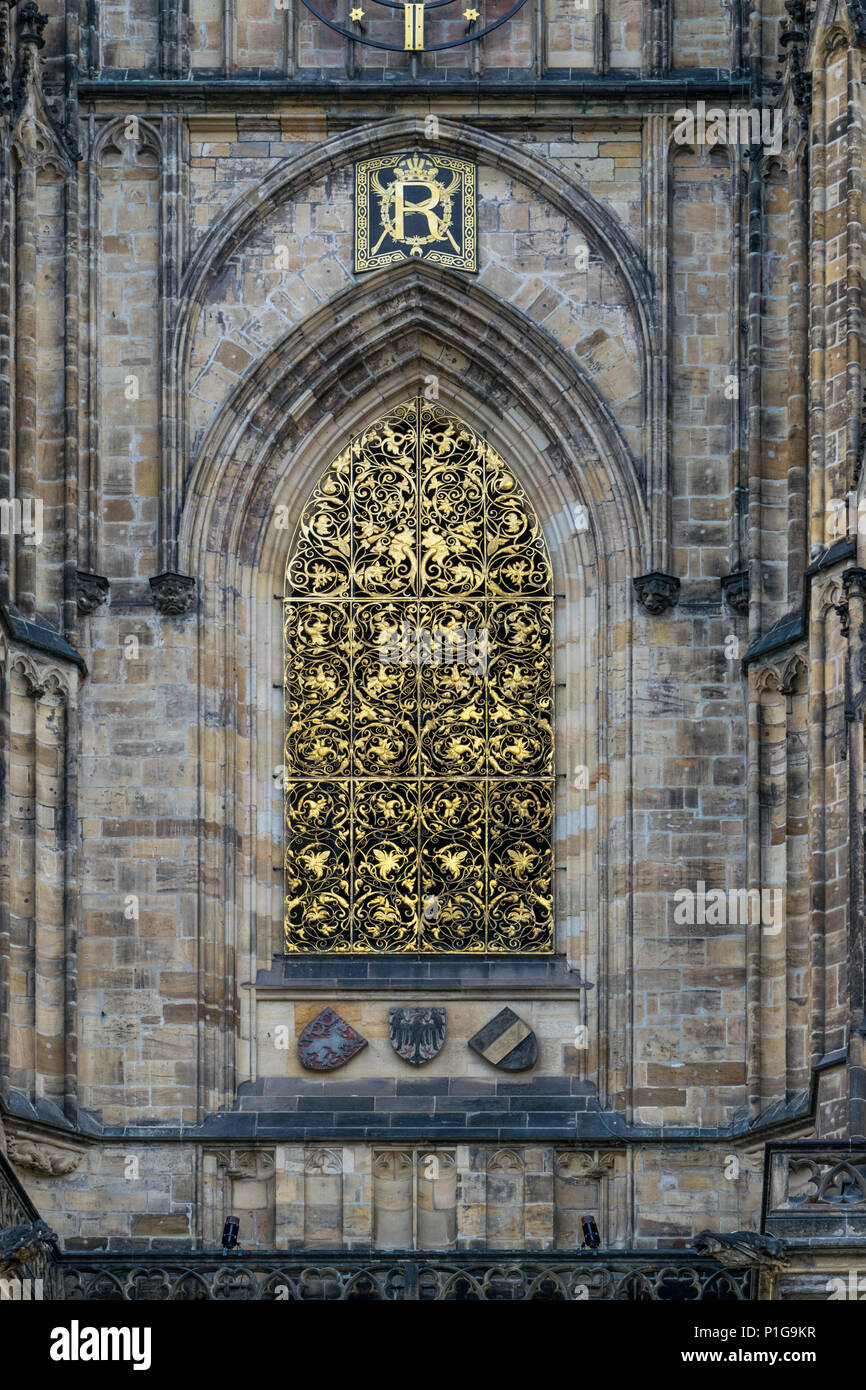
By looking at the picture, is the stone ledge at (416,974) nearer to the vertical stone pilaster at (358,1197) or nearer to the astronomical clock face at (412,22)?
the vertical stone pilaster at (358,1197)

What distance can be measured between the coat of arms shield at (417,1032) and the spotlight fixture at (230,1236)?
1738 millimetres

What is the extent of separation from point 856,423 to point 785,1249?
5.52 meters

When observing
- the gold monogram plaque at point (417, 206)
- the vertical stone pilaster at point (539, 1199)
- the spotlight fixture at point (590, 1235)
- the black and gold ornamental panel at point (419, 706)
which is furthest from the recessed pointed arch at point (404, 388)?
the spotlight fixture at point (590, 1235)

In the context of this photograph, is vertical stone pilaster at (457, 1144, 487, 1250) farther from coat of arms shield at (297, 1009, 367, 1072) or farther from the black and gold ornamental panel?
the black and gold ornamental panel

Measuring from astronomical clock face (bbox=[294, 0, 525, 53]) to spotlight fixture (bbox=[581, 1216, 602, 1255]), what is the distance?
26.5 feet

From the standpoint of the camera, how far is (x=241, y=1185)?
31.8m

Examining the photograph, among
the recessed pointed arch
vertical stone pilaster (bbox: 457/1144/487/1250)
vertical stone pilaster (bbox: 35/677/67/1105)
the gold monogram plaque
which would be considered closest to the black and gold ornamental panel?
the recessed pointed arch

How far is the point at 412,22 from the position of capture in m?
33.7

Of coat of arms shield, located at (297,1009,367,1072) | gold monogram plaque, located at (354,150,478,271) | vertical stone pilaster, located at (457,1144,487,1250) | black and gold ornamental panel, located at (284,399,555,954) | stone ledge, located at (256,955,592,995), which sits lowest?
vertical stone pilaster, located at (457,1144,487,1250)

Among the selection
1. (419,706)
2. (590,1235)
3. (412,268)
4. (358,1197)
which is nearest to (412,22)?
(412,268)

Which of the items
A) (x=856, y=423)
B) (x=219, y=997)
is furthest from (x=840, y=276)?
(x=219, y=997)

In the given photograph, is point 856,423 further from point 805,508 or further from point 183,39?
point 183,39

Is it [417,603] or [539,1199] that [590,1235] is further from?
[417,603]

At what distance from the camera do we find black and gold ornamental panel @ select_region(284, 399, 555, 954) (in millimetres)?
32656
